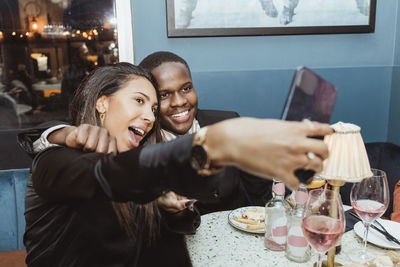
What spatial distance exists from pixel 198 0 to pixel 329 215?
1684 millimetres

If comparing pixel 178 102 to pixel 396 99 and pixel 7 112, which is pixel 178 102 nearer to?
pixel 7 112

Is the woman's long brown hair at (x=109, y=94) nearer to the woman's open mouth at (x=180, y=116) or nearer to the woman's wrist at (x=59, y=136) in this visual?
the woman's wrist at (x=59, y=136)

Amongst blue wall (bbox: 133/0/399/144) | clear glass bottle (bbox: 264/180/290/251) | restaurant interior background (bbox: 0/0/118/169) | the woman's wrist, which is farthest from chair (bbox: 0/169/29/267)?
clear glass bottle (bbox: 264/180/290/251)

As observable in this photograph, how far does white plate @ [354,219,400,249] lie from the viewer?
1115mm

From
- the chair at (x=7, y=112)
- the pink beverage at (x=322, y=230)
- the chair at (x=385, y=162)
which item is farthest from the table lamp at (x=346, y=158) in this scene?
the chair at (x=7, y=112)

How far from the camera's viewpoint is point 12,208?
6.11 ft

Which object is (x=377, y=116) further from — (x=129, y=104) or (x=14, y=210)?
(x=14, y=210)

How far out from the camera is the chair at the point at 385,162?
1961mm

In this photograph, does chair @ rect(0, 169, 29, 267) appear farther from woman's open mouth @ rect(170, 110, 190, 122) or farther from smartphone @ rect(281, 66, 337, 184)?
smartphone @ rect(281, 66, 337, 184)

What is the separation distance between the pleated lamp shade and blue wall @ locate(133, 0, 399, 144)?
4.56 ft

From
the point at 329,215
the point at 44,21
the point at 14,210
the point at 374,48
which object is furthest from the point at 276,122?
the point at 374,48

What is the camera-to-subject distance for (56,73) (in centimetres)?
234

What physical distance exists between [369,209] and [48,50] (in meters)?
2.06

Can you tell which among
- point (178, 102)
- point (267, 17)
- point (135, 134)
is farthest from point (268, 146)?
point (267, 17)
